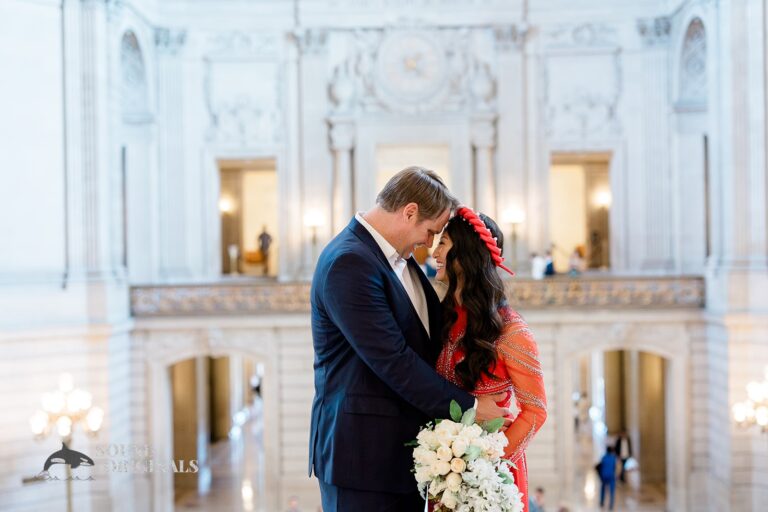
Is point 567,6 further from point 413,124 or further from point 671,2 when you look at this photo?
point 413,124

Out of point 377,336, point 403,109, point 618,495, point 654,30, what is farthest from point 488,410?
point 654,30

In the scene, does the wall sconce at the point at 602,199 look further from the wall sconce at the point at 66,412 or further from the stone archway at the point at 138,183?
the wall sconce at the point at 66,412

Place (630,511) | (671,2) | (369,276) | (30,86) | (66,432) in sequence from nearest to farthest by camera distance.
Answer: (369,276) < (66,432) < (30,86) < (630,511) < (671,2)

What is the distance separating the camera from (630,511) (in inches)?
629

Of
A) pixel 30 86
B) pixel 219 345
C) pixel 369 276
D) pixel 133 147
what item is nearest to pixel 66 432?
pixel 219 345

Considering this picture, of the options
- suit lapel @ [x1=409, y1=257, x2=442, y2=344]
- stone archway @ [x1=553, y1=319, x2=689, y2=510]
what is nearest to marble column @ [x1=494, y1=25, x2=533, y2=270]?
stone archway @ [x1=553, y1=319, x2=689, y2=510]

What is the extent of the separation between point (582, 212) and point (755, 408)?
512 inches

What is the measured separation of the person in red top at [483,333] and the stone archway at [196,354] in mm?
12771

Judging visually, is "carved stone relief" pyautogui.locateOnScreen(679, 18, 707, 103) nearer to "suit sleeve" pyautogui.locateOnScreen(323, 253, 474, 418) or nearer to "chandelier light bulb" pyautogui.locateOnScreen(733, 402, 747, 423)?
"chandelier light bulb" pyautogui.locateOnScreen(733, 402, 747, 423)

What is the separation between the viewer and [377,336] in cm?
340

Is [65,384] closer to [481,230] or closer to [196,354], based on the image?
[196,354]

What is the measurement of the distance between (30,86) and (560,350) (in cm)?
1129

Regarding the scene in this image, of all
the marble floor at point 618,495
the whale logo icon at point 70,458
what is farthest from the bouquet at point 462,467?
the marble floor at point 618,495

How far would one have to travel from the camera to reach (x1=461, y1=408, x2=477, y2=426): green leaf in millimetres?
3447
